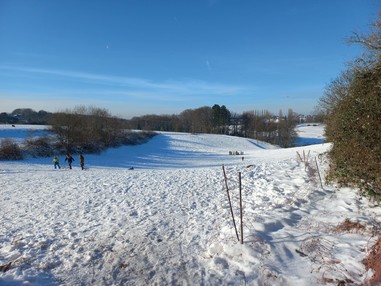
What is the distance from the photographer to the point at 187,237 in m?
6.40

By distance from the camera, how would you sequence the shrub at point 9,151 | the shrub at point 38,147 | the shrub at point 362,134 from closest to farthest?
the shrub at point 362,134
the shrub at point 9,151
the shrub at point 38,147

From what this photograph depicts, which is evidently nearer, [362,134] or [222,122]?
[362,134]

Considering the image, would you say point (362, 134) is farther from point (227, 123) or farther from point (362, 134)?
point (227, 123)

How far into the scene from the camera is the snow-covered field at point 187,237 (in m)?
4.57

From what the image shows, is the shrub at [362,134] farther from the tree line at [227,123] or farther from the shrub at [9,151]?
the tree line at [227,123]

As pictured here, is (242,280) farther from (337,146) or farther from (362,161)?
(337,146)

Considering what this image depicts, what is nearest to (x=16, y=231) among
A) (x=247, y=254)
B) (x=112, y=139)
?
(x=247, y=254)

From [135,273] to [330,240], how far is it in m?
3.90

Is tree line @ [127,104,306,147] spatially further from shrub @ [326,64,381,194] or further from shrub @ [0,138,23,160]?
shrub @ [326,64,381,194]

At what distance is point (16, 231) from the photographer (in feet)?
23.7

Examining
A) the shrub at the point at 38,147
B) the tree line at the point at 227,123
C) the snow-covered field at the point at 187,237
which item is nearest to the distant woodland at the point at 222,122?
the tree line at the point at 227,123

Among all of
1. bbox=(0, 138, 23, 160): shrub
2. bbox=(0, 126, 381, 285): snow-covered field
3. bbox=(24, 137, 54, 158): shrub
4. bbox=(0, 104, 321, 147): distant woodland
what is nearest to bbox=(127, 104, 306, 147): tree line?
bbox=(0, 104, 321, 147): distant woodland

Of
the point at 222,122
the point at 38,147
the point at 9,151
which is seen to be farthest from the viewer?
the point at 222,122

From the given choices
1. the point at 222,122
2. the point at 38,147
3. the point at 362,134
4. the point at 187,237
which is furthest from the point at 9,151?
the point at 222,122
